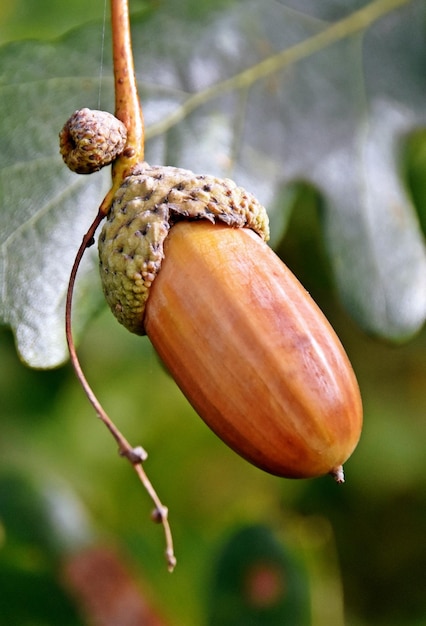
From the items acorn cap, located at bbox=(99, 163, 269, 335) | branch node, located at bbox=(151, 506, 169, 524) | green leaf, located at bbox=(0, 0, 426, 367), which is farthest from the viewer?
green leaf, located at bbox=(0, 0, 426, 367)

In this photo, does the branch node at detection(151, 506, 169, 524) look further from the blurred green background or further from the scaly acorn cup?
the blurred green background

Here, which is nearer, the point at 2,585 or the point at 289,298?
the point at 289,298

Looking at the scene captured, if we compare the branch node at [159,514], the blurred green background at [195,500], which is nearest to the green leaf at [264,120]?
the blurred green background at [195,500]

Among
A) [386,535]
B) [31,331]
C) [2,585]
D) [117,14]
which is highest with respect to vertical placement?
[117,14]

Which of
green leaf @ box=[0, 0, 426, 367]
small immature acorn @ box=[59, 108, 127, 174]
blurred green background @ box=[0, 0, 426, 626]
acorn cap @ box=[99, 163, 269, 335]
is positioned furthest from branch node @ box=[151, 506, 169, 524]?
blurred green background @ box=[0, 0, 426, 626]

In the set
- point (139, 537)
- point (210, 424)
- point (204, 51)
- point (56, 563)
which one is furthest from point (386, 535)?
point (210, 424)

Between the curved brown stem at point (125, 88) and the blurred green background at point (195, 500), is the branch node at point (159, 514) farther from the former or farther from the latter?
the blurred green background at point (195, 500)

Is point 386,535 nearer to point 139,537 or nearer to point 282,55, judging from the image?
point 139,537
